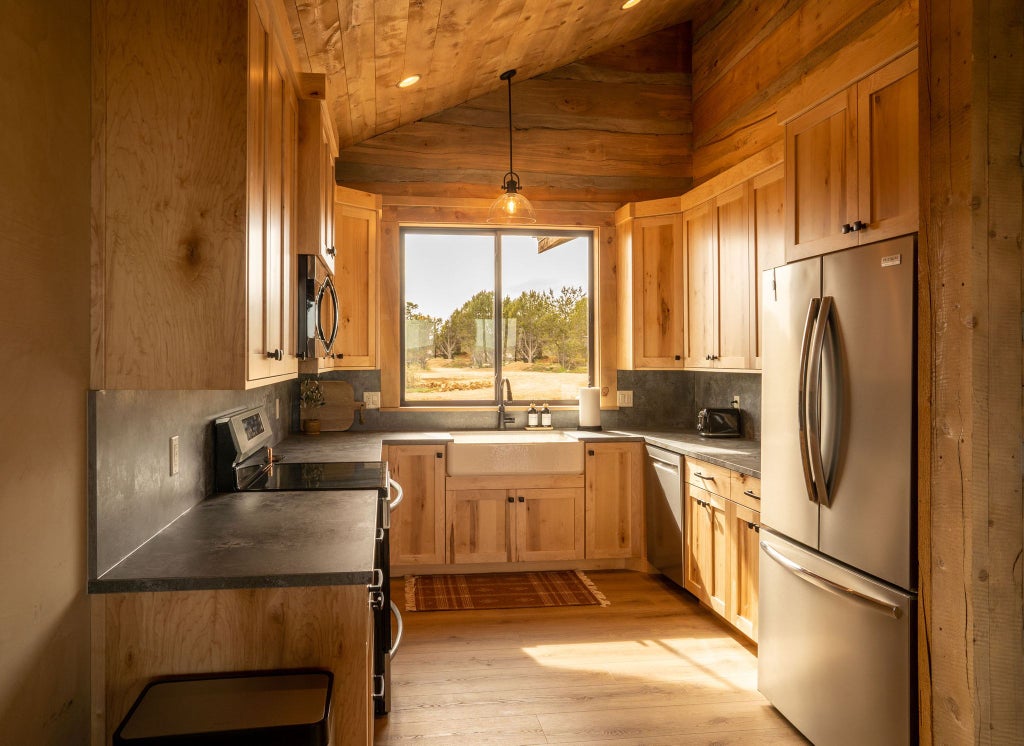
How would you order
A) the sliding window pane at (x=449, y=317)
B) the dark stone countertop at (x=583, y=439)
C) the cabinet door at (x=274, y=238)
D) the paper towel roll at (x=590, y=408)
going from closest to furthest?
the cabinet door at (x=274, y=238) < the dark stone countertop at (x=583, y=439) < the paper towel roll at (x=590, y=408) < the sliding window pane at (x=449, y=317)

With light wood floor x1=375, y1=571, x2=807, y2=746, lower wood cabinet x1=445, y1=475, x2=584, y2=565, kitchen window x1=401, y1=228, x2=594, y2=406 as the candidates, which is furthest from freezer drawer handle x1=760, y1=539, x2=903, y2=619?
kitchen window x1=401, y1=228, x2=594, y2=406

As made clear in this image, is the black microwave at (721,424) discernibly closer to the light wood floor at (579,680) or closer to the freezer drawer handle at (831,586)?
the light wood floor at (579,680)

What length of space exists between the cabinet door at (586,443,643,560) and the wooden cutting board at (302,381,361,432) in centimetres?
155

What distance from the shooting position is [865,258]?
2.07 meters

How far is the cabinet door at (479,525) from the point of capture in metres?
4.15

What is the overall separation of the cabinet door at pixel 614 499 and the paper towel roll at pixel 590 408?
0.36 meters

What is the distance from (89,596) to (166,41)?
1.28m

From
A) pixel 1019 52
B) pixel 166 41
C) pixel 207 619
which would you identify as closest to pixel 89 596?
pixel 207 619

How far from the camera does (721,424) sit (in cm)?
409

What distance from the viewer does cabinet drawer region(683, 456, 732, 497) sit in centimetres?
330

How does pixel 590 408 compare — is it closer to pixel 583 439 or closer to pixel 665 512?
pixel 583 439

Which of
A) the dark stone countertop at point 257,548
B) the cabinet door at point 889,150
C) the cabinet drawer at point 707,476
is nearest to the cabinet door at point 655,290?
the cabinet drawer at point 707,476

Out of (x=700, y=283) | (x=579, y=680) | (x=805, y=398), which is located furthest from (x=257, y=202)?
(x=700, y=283)

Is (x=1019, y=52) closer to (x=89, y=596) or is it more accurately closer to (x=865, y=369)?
(x=865, y=369)
